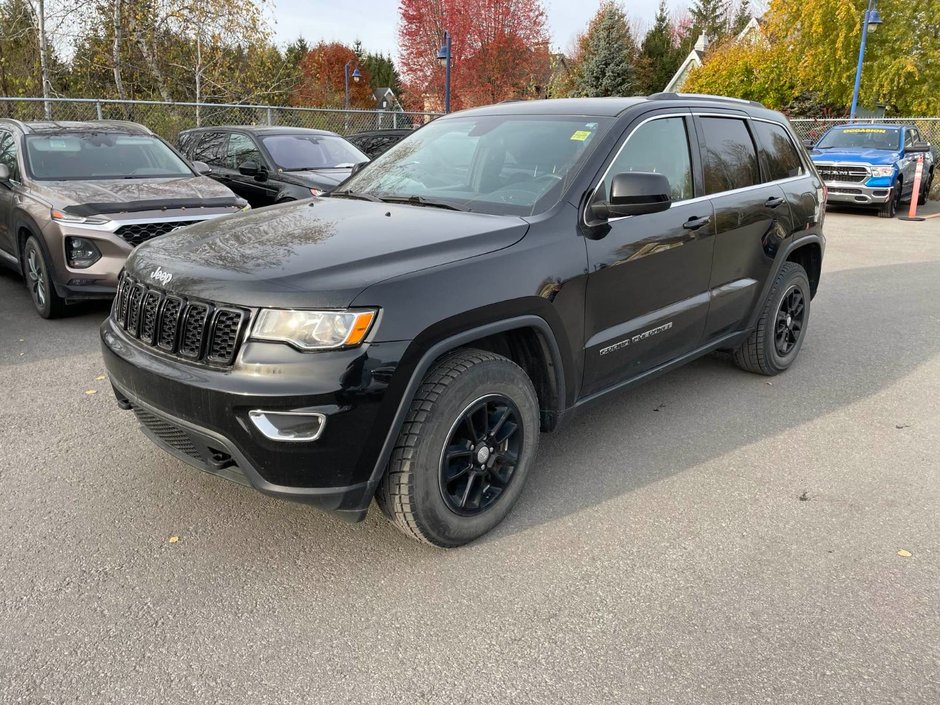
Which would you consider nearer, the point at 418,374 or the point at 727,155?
the point at 418,374

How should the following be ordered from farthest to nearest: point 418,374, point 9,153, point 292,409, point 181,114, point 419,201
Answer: point 181,114 < point 9,153 < point 419,201 < point 418,374 < point 292,409

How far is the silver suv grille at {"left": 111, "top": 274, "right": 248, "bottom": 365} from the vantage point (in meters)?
2.66

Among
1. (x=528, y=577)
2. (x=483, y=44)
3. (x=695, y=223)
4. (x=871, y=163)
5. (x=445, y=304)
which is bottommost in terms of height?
(x=528, y=577)

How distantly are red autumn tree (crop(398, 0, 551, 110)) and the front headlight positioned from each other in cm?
3438

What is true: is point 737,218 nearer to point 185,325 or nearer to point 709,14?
point 185,325

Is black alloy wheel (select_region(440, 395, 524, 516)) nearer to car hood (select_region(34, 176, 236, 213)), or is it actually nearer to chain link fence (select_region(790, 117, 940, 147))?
car hood (select_region(34, 176, 236, 213))

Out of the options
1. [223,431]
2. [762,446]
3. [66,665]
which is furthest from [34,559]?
[762,446]

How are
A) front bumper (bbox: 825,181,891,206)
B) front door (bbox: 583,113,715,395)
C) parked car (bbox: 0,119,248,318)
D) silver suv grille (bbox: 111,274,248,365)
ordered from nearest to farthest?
silver suv grille (bbox: 111,274,248,365) → front door (bbox: 583,113,715,395) → parked car (bbox: 0,119,248,318) → front bumper (bbox: 825,181,891,206)

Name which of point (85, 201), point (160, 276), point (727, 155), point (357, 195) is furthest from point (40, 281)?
point (727, 155)

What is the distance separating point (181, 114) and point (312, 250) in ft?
46.2

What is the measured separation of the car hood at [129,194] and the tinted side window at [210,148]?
3.54 metres

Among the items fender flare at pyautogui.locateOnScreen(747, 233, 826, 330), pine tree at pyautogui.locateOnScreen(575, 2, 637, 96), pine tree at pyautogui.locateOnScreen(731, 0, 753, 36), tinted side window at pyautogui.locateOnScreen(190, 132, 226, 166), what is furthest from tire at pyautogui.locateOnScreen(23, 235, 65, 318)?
pine tree at pyautogui.locateOnScreen(731, 0, 753, 36)

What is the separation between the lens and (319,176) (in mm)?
9148

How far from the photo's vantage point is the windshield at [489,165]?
351cm
